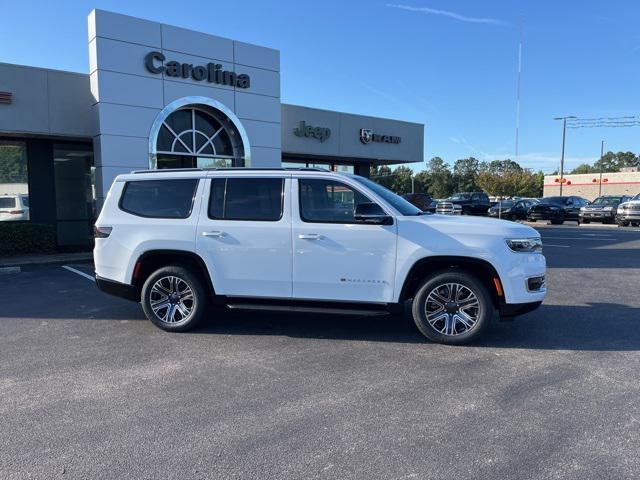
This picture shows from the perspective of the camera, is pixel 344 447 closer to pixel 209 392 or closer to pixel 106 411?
pixel 209 392

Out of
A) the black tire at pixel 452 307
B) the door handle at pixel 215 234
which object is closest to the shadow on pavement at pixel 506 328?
the black tire at pixel 452 307

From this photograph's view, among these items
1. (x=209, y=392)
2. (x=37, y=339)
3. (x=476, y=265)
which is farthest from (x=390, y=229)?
(x=37, y=339)

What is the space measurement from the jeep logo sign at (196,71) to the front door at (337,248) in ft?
32.4

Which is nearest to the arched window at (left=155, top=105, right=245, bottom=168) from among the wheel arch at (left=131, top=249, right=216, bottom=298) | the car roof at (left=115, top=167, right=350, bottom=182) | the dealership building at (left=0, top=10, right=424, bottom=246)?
the dealership building at (left=0, top=10, right=424, bottom=246)

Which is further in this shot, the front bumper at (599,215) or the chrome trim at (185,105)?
the front bumper at (599,215)

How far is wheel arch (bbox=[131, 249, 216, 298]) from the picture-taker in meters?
6.05

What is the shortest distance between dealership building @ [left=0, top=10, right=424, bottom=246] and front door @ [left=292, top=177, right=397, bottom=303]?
29.9 ft

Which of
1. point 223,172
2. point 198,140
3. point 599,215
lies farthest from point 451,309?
point 599,215

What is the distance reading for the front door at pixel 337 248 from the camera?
5.56 metres

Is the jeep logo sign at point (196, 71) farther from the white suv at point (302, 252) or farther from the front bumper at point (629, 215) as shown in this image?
the front bumper at point (629, 215)

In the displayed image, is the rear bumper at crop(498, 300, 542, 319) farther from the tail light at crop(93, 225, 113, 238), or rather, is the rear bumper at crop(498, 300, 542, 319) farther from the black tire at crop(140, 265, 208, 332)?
the tail light at crop(93, 225, 113, 238)

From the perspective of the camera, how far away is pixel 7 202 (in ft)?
46.3

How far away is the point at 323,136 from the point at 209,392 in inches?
617

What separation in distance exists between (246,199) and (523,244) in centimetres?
321
